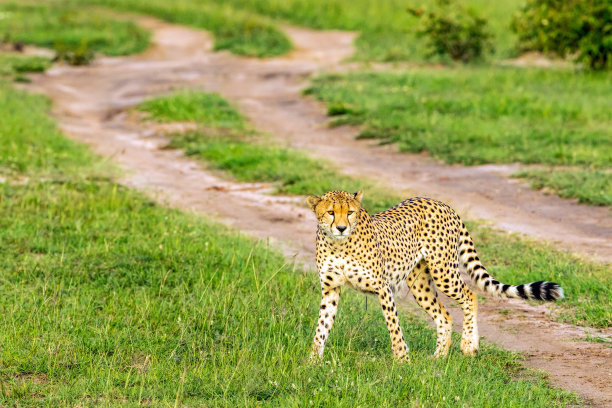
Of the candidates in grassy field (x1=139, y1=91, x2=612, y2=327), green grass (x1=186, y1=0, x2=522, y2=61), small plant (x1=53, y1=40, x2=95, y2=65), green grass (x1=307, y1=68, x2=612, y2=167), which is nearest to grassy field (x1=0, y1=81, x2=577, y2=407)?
grassy field (x1=139, y1=91, x2=612, y2=327)

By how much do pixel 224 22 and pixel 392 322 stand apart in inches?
1056

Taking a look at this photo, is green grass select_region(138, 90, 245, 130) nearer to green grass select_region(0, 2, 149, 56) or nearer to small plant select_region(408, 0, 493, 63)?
small plant select_region(408, 0, 493, 63)

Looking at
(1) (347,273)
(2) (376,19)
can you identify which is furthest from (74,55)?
(1) (347,273)

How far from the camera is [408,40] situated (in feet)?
94.5

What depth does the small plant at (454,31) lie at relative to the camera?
24.7 m

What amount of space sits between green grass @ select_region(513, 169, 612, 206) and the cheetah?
16.7 feet

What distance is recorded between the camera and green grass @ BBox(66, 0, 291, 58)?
2803 cm

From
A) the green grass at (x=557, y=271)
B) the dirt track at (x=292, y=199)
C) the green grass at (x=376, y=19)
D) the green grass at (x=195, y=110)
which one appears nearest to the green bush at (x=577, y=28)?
the green grass at (x=376, y=19)

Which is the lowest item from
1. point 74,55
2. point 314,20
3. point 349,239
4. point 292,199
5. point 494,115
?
point 292,199

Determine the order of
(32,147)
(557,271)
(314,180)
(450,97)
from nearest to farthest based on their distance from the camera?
(557,271) → (314,180) → (32,147) → (450,97)

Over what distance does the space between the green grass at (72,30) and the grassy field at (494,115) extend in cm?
958

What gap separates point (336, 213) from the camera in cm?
575

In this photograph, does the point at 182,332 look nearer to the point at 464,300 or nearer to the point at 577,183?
the point at 464,300

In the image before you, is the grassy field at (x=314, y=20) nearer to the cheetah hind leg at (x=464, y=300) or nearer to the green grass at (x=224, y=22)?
the green grass at (x=224, y=22)
